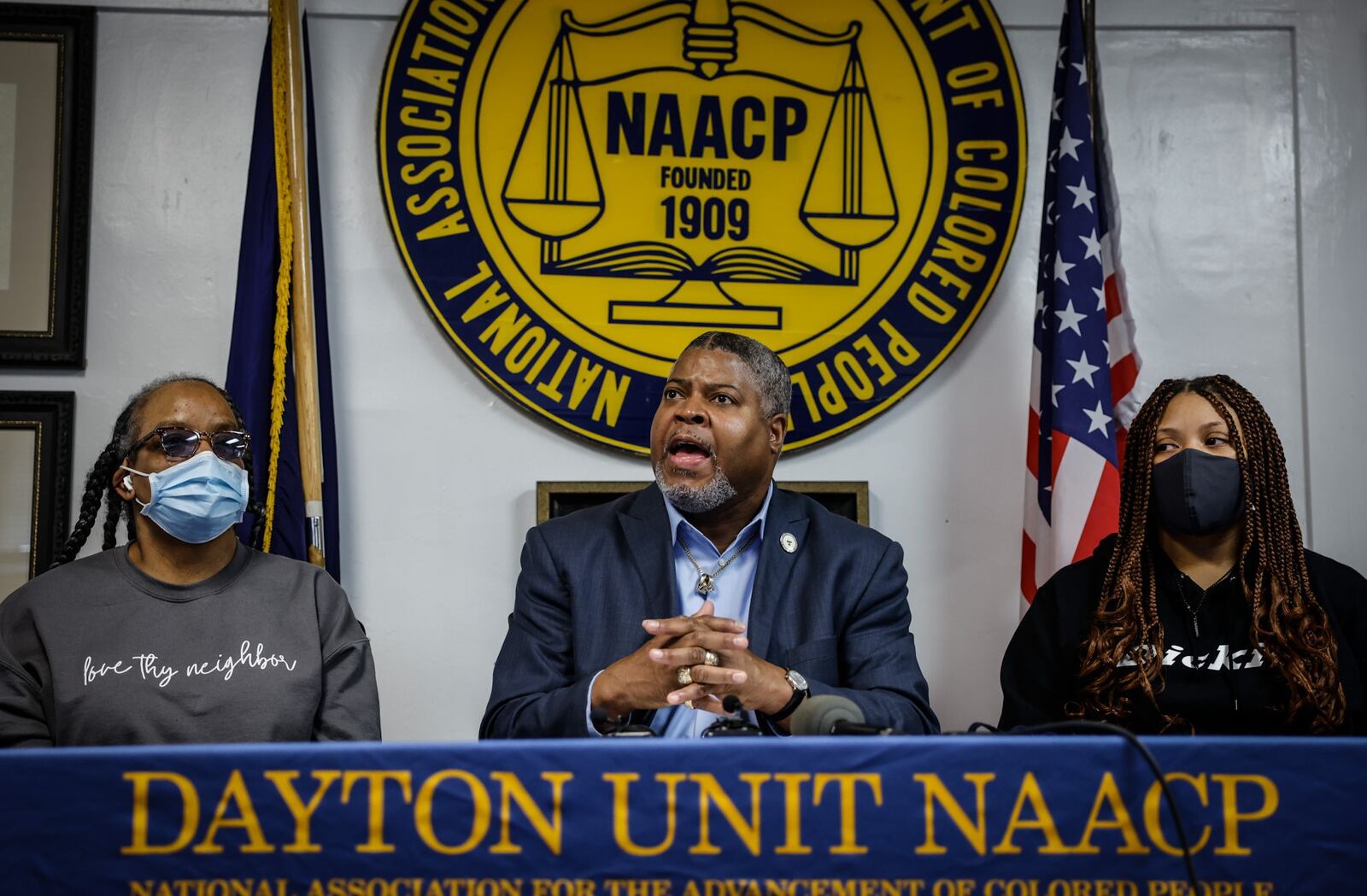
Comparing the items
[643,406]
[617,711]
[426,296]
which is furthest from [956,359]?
[617,711]

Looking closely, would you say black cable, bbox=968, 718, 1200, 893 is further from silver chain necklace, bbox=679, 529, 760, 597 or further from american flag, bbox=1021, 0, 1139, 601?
american flag, bbox=1021, 0, 1139, 601

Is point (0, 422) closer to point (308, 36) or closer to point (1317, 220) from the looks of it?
point (308, 36)

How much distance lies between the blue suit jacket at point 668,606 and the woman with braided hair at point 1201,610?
0.27 metres

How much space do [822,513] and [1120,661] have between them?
0.65m

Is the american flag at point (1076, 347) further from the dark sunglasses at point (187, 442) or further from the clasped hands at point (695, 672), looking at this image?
the dark sunglasses at point (187, 442)

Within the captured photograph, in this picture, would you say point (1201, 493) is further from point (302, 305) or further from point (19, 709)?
point (19, 709)

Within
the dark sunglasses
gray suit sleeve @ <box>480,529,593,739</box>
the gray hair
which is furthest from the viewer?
the gray hair

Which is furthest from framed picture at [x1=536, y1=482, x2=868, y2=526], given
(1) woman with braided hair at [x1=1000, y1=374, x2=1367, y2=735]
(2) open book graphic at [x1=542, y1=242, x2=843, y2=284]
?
(1) woman with braided hair at [x1=1000, y1=374, x2=1367, y2=735]

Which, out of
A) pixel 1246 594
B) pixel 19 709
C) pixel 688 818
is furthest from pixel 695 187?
pixel 688 818

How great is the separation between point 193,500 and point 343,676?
1.41ft

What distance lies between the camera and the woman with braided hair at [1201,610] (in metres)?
2.23

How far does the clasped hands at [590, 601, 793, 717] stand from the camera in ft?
6.63

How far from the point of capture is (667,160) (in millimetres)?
3232

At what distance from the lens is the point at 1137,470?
95.7 inches
